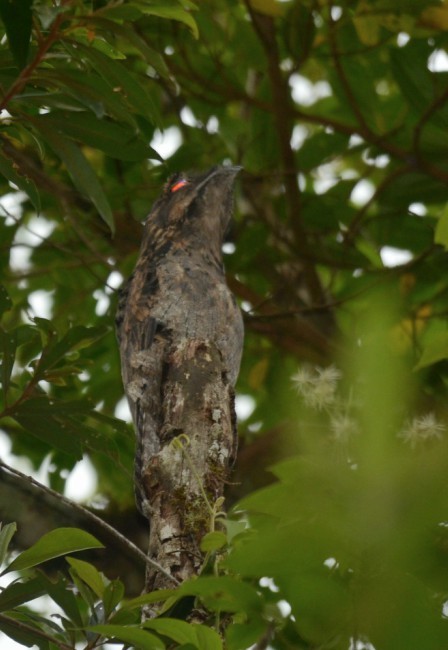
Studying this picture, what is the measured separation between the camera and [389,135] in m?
4.29

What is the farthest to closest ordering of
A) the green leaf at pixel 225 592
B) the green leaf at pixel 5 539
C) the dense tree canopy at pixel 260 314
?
the green leaf at pixel 5 539 < the green leaf at pixel 225 592 < the dense tree canopy at pixel 260 314

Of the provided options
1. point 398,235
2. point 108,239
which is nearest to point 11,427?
point 108,239

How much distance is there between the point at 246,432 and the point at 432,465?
12.3 ft

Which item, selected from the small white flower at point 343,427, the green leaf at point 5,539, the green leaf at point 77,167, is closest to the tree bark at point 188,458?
the green leaf at point 5,539

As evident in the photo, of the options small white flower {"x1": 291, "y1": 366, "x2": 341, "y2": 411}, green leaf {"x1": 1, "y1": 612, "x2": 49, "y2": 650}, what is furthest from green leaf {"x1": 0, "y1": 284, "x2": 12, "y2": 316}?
small white flower {"x1": 291, "y1": 366, "x2": 341, "y2": 411}

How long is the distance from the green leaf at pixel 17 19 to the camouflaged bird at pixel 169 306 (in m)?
0.64

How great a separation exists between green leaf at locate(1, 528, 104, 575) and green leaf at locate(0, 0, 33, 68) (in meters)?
0.94

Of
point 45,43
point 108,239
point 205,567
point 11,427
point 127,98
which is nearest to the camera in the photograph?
point 205,567

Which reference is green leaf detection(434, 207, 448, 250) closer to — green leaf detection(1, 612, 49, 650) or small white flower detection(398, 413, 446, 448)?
small white flower detection(398, 413, 446, 448)

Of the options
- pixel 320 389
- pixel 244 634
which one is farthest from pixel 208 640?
pixel 320 389

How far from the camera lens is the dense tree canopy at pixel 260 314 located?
857 millimetres

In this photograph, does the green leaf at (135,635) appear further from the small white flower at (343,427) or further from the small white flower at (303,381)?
the small white flower at (343,427)

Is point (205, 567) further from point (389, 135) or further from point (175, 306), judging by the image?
point (389, 135)

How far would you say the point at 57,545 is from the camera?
1.67 meters
